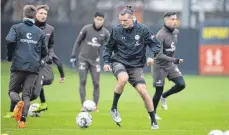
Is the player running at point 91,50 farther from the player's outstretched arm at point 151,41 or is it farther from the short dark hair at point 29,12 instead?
the short dark hair at point 29,12

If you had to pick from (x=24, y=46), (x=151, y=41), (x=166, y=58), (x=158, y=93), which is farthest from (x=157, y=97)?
(x=24, y=46)

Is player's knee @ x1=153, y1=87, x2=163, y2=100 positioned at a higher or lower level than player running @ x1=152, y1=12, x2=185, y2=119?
lower

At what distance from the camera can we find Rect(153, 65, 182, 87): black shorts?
58.5 ft

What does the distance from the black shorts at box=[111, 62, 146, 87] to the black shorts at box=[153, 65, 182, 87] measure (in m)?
2.59

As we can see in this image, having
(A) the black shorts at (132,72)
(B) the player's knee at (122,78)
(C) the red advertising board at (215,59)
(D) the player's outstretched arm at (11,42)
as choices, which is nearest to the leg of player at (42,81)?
(D) the player's outstretched arm at (11,42)

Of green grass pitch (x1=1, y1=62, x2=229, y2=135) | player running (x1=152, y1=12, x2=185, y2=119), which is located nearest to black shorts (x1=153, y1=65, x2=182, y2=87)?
player running (x1=152, y1=12, x2=185, y2=119)

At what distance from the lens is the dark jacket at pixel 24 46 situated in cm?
1498

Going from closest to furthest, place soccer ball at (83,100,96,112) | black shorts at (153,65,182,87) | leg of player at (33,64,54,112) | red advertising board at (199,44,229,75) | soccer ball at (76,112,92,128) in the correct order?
soccer ball at (76,112,92,128), leg of player at (33,64,54,112), black shorts at (153,65,182,87), soccer ball at (83,100,96,112), red advertising board at (199,44,229,75)

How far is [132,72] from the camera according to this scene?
15242 mm

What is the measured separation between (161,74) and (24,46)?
4055 mm

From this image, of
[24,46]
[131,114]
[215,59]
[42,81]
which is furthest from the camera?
[215,59]

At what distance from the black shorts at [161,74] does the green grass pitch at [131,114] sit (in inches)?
31.8

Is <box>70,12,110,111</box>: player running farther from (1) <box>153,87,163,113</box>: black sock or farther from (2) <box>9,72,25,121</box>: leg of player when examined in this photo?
(2) <box>9,72,25,121</box>: leg of player

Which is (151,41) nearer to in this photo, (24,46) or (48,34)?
(24,46)
